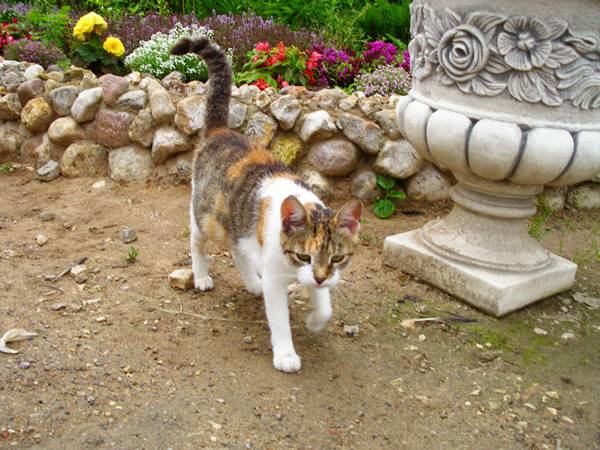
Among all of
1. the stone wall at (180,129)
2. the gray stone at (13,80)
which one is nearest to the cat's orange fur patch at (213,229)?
the stone wall at (180,129)

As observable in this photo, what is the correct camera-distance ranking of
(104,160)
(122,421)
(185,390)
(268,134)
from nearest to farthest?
1. (122,421)
2. (185,390)
3. (268,134)
4. (104,160)

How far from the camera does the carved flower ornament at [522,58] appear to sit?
9.29ft

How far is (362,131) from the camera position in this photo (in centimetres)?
431

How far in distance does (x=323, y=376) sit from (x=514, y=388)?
85 cm

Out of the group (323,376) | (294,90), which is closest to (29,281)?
(323,376)

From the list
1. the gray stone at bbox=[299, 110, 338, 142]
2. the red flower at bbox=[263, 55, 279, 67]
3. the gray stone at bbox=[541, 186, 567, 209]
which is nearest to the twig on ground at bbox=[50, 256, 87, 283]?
the gray stone at bbox=[299, 110, 338, 142]

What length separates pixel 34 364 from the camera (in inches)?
100

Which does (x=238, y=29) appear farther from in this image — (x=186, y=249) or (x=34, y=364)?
(x=34, y=364)

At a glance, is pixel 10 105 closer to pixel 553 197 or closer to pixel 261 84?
pixel 261 84

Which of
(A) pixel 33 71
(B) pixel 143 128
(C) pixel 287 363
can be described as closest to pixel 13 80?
(A) pixel 33 71

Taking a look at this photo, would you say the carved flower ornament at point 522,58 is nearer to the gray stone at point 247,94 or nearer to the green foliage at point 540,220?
the green foliage at point 540,220

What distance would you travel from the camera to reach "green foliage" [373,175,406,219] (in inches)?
171

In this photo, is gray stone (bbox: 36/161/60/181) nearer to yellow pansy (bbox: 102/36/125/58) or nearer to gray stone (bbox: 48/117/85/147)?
gray stone (bbox: 48/117/85/147)

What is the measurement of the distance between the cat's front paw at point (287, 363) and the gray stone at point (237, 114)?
7.23 feet
